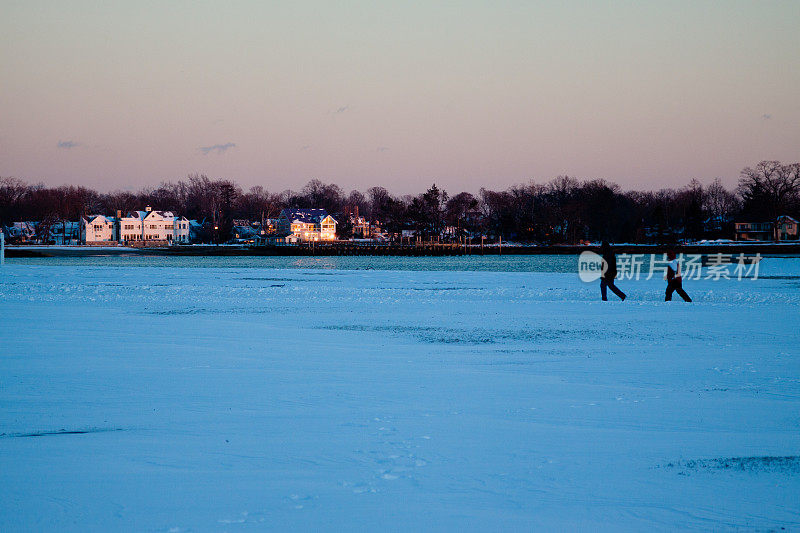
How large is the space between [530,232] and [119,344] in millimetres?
108921

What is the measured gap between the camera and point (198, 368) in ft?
31.6

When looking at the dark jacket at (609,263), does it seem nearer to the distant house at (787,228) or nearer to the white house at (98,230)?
the distant house at (787,228)

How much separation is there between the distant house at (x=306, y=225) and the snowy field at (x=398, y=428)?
458 feet

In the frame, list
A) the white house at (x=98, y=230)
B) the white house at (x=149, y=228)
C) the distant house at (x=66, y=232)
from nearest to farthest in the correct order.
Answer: the white house at (x=149, y=228), the white house at (x=98, y=230), the distant house at (x=66, y=232)

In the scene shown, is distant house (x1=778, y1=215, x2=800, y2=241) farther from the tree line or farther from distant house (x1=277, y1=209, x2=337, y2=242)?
distant house (x1=277, y1=209, x2=337, y2=242)

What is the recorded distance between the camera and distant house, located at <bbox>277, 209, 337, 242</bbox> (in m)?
153

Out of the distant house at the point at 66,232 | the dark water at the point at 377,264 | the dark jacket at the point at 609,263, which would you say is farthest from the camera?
the distant house at the point at 66,232

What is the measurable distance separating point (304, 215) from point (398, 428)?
499ft

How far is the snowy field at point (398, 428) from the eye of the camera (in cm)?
473

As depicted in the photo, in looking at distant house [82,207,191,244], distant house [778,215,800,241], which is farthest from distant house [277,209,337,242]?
distant house [778,215,800,241]

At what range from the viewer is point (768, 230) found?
121250 mm

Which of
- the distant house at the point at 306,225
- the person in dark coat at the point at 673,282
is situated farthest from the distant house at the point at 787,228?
the person in dark coat at the point at 673,282

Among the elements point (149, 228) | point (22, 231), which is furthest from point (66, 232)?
point (149, 228)

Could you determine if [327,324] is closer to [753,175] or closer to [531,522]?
[531,522]
